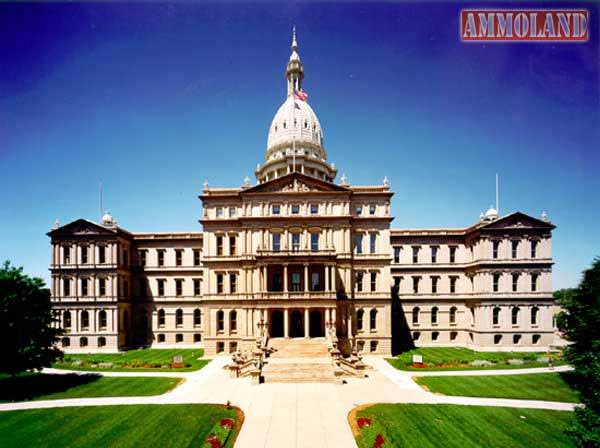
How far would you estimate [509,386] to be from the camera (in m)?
25.7

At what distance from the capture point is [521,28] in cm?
1430

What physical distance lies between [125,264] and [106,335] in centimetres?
1059

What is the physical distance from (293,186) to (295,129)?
25.8m

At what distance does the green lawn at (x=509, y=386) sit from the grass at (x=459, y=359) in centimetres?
342

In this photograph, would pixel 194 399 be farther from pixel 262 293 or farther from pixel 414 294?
pixel 414 294

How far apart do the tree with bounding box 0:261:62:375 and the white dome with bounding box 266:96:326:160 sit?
147ft

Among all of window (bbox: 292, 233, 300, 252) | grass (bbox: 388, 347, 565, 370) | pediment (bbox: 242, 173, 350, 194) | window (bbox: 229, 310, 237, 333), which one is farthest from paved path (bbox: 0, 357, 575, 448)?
pediment (bbox: 242, 173, 350, 194)

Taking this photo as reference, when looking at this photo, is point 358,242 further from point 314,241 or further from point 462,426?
point 462,426

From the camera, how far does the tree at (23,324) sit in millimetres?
25141

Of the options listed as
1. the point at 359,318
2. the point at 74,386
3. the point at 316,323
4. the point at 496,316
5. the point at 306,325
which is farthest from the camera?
the point at 496,316

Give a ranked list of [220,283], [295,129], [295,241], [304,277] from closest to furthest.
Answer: [304,277]
[295,241]
[220,283]
[295,129]

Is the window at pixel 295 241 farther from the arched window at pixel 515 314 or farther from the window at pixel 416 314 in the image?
the arched window at pixel 515 314

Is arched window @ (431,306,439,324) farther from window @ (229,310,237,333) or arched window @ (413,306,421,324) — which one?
window @ (229,310,237,333)

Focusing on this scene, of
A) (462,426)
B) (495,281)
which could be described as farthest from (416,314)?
(462,426)
